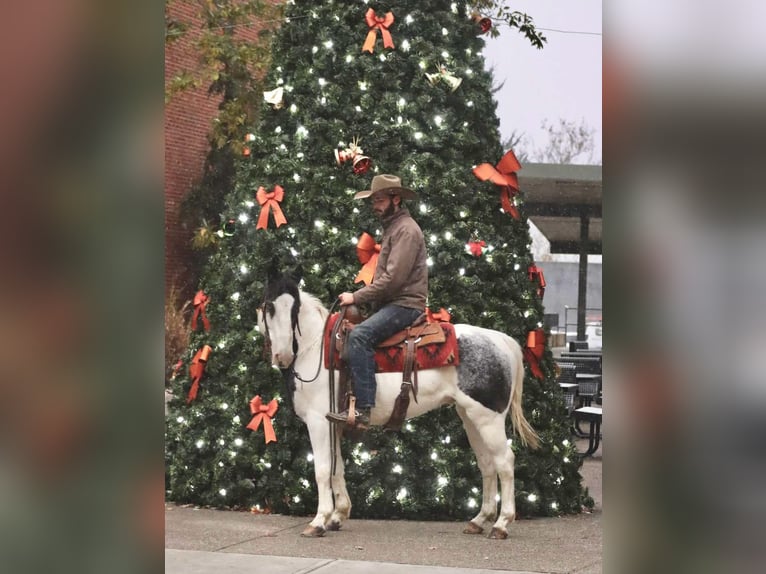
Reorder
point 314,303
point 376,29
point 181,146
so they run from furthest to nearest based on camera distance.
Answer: point 181,146
point 376,29
point 314,303

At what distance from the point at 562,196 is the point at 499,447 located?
43.4 ft

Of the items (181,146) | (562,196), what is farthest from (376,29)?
(181,146)

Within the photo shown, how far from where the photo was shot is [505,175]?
29.3ft

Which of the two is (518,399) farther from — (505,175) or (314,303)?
(505,175)

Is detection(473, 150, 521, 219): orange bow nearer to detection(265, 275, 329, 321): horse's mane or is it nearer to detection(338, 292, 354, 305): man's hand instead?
detection(338, 292, 354, 305): man's hand

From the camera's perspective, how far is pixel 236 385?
902 centimetres

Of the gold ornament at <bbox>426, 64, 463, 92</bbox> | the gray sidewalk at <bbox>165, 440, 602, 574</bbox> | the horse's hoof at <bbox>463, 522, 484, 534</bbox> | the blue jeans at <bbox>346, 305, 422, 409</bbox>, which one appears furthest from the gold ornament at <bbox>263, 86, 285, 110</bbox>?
the horse's hoof at <bbox>463, 522, 484, 534</bbox>

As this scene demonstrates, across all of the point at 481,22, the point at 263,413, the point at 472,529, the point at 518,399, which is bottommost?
the point at 472,529
